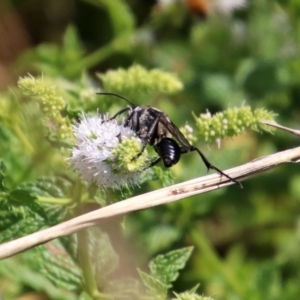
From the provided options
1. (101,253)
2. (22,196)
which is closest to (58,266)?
(101,253)

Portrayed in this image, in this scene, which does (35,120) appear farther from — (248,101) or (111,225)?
(248,101)

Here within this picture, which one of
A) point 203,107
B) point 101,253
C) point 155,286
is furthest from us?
point 203,107

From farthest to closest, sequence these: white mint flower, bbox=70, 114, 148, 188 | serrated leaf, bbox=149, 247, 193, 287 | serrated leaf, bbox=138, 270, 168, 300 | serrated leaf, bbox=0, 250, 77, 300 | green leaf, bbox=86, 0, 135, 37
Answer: green leaf, bbox=86, 0, 135, 37 → serrated leaf, bbox=0, 250, 77, 300 → serrated leaf, bbox=149, 247, 193, 287 → serrated leaf, bbox=138, 270, 168, 300 → white mint flower, bbox=70, 114, 148, 188

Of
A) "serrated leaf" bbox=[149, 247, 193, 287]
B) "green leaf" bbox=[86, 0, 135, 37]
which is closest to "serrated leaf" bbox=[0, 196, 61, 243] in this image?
"serrated leaf" bbox=[149, 247, 193, 287]

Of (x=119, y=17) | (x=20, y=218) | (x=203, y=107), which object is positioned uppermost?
(x=119, y=17)

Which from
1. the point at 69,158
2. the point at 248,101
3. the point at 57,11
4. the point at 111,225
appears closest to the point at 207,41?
the point at 248,101

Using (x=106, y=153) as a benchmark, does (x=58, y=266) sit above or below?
below

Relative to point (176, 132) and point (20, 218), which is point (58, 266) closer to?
point (20, 218)

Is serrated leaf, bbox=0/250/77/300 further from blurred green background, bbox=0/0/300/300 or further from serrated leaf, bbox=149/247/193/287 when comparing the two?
serrated leaf, bbox=149/247/193/287
